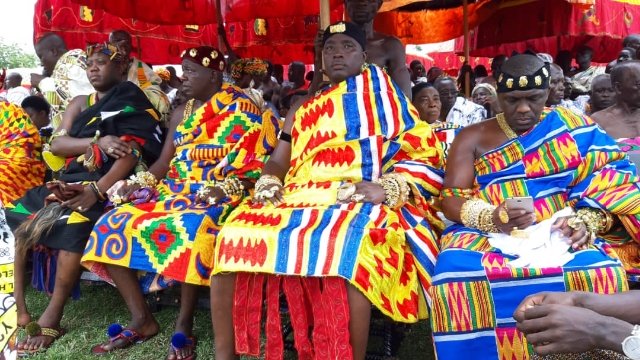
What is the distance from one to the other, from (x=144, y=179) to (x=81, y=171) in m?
0.59

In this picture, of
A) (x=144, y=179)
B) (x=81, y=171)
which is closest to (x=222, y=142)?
(x=144, y=179)

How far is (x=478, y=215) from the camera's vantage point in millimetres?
3094

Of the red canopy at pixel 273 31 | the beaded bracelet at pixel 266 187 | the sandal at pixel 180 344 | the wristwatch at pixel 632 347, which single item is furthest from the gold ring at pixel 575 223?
the red canopy at pixel 273 31

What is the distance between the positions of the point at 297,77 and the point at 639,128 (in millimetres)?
6088

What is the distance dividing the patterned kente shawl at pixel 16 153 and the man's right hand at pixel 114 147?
1.11 m

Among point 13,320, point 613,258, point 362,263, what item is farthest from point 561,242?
point 13,320

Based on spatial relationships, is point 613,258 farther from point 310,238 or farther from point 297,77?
point 297,77

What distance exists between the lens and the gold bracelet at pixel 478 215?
3.05 metres

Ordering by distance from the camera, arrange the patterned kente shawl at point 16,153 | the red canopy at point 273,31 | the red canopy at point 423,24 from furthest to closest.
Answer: the red canopy at point 273,31 < the red canopy at point 423,24 < the patterned kente shawl at point 16,153

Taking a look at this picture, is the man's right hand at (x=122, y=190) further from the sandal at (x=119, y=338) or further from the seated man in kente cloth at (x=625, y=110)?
the seated man in kente cloth at (x=625, y=110)

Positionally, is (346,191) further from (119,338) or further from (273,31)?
(273,31)

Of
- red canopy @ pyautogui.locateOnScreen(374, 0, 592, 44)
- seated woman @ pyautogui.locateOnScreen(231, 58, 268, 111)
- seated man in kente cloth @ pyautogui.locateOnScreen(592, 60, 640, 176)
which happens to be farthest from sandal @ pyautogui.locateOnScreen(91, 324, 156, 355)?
red canopy @ pyautogui.locateOnScreen(374, 0, 592, 44)

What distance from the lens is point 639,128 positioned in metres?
3.70

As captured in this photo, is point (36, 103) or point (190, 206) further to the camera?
point (36, 103)
